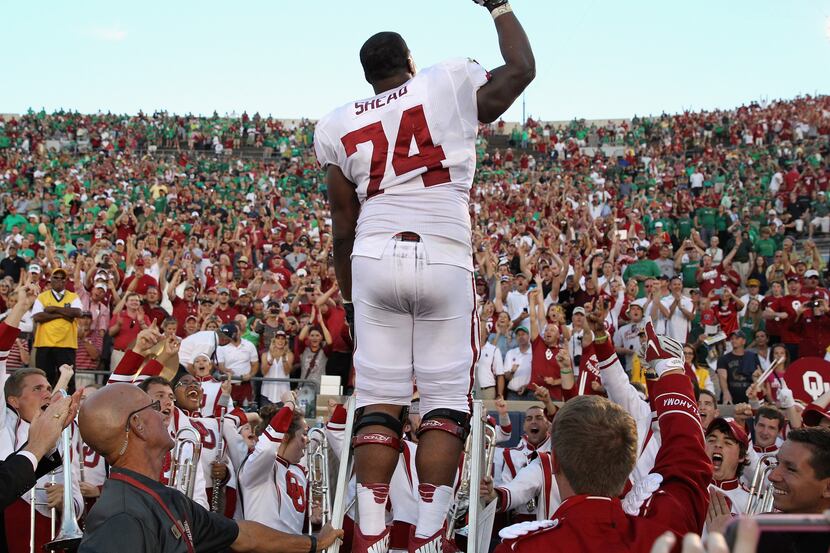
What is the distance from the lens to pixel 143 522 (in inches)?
125

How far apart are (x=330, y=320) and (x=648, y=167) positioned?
70.9 ft

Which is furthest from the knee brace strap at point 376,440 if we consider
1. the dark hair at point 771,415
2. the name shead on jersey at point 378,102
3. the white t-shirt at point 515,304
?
the white t-shirt at point 515,304

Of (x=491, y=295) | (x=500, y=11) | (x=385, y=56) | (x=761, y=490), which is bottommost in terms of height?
(x=761, y=490)

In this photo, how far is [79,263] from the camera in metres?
14.0

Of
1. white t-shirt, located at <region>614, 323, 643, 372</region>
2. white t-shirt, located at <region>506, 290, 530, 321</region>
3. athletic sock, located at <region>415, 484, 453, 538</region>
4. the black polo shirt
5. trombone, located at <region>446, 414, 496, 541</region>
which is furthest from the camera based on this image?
white t-shirt, located at <region>506, 290, 530, 321</region>

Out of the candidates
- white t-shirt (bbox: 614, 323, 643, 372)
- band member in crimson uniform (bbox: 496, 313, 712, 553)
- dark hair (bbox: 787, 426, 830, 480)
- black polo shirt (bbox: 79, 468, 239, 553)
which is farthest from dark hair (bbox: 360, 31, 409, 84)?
white t-shirt (bbox: 614, 323, 643, 372)

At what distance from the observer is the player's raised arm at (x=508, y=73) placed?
3.83 meters

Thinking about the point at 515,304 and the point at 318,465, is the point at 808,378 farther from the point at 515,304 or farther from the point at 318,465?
the point at 318,465

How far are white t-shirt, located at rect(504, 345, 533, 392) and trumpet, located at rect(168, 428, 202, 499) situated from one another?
674 centimetres

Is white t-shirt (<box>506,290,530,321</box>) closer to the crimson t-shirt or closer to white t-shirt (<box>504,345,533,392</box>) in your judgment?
white t-shirt (<box>504,345,533,392</box>)

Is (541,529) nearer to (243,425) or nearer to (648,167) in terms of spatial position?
(243,425)

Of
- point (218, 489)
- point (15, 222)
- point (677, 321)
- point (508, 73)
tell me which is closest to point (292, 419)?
point (218, 489)

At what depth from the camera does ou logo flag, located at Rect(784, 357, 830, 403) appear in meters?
9.27

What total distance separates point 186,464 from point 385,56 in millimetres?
2879
